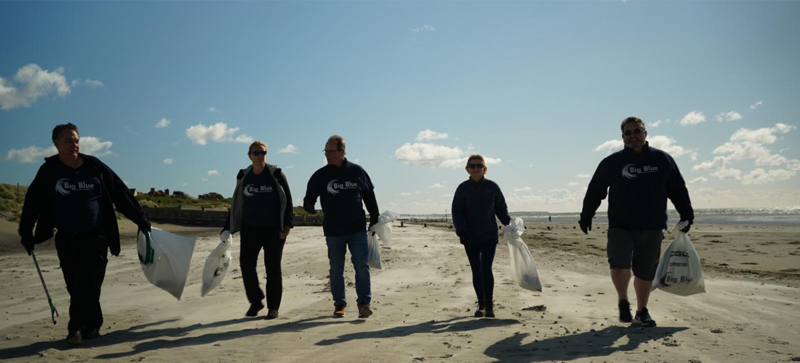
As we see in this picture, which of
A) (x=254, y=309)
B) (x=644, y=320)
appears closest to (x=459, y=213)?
(x=644, y=320)

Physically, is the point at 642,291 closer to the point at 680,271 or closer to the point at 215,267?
the point at 680,271

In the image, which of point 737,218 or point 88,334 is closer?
point 88,334

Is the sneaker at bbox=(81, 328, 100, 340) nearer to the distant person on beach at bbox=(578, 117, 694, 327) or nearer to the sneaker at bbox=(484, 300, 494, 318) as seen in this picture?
the sneaker at bbox=(484, 300, 494, 318)

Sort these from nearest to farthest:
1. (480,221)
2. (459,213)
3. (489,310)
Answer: (489,310) → (480,221) → (459,213)

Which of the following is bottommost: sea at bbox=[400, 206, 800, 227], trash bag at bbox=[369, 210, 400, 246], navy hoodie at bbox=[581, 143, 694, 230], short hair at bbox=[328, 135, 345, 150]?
sea at bbox=[400, 206, 800, 227]

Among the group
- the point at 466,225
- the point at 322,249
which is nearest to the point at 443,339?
the point at 466,225

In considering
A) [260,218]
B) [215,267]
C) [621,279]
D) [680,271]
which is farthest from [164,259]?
[680,271]

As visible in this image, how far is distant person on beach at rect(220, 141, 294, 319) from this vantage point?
5168mm

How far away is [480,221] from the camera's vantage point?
507 cm

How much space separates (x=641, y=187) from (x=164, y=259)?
15.6 feet

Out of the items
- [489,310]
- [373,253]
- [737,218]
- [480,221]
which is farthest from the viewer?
[737,218]

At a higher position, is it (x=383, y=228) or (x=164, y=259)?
(x=383, y=228)

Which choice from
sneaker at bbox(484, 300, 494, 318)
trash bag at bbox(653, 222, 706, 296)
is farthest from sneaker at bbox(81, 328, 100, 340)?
trash bag at bbox(653, 222, 706, 296)

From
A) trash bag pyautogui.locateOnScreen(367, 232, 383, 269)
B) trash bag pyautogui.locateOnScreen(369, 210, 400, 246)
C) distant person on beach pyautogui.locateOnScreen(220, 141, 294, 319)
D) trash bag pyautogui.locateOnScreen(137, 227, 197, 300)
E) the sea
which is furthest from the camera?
the sea
